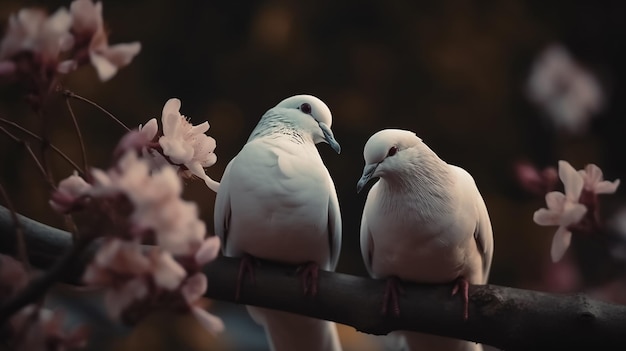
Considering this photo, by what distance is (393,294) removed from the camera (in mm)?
1041

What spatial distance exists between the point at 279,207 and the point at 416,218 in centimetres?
17

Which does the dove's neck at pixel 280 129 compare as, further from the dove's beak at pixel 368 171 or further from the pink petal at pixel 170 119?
the pink petal at pixel 170 119

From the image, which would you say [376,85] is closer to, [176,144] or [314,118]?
[314,118]

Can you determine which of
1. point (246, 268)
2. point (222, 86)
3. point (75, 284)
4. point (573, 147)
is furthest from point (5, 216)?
point (573, 147)

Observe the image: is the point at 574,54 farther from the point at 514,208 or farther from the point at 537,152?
the point at 514,208

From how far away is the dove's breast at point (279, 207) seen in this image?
1081 mm

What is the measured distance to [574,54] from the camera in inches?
101

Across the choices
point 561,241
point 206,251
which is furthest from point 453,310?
point 206,251

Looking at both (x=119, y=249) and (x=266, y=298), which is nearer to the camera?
(x=119, y=249)

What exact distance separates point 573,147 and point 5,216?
195 cm

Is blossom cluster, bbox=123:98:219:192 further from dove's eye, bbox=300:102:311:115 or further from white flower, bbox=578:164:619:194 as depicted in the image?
white flower, bbox=578:164:619:194

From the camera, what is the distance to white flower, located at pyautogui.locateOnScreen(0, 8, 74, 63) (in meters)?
0.66

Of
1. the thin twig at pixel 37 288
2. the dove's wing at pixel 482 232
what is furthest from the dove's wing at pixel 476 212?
the thin twig at pixel 37 288

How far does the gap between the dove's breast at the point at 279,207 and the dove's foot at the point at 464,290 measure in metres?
0.17
